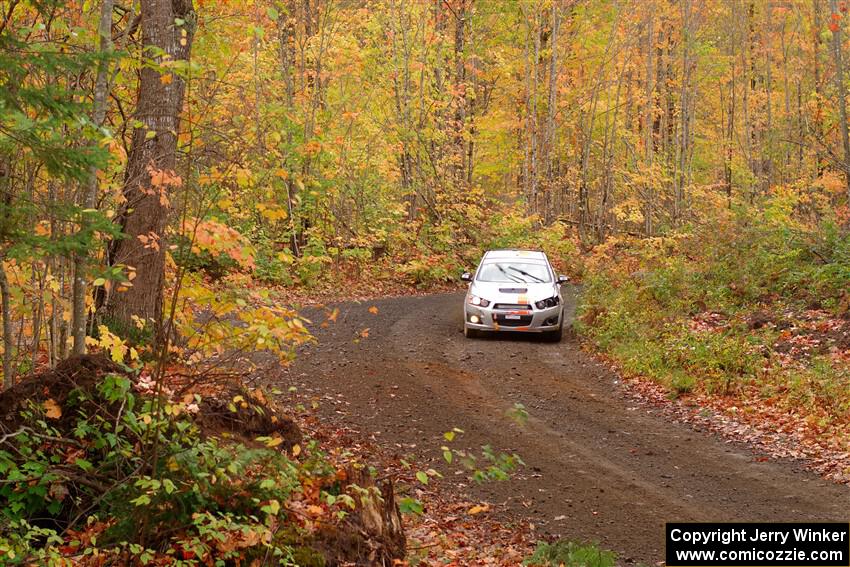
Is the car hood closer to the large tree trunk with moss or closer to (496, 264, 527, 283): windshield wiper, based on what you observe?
(496, 264, 527, 283): windshield wiper

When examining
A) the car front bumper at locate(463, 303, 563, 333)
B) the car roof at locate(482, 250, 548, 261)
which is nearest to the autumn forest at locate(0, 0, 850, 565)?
the car front bumper at locate(463, 303, 563, 333)

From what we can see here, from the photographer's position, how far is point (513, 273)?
17.3m

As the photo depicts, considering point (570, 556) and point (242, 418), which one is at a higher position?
point (242, 418)

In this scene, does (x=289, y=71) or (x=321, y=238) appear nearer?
(x=289, y=71)

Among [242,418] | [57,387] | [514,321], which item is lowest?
[514,321]

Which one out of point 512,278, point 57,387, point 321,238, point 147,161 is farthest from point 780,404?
point 321,238

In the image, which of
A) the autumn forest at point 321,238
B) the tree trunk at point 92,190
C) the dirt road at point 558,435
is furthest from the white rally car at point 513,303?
the tree trunk at point 92,190

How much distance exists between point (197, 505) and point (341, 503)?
113 centimetres

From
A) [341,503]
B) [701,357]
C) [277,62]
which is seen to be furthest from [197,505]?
[277,62]

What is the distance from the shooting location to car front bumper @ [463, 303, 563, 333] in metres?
16.5

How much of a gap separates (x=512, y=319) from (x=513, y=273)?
125 centimetres

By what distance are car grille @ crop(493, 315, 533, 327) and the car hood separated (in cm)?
34

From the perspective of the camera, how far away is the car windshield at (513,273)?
17094 mm

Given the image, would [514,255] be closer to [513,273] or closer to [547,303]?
[513,273]
